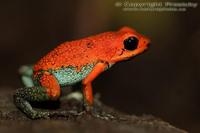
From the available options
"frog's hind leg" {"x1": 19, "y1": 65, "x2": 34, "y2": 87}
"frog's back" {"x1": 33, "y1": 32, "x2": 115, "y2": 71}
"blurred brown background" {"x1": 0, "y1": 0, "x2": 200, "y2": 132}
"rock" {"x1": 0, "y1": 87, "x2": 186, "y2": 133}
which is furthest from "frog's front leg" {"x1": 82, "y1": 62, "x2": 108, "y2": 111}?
"blurred brown background" {"x1": 0, "y1": 0, "x2": 200, "y2": 132}

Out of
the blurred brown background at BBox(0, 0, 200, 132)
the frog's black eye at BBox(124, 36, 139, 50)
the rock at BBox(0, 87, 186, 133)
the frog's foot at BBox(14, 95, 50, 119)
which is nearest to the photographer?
the rock at BBox(0, 87, 186, 133)

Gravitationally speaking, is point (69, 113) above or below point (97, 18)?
below

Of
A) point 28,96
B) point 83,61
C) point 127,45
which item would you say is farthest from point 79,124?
point 127,45

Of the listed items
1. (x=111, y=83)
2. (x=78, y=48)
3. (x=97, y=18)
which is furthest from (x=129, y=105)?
(x=78, y=48)

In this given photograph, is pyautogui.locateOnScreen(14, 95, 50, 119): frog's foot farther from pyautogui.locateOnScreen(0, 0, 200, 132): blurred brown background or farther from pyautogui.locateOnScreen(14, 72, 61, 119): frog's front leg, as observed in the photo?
pyautogui.locateOnScreen(0, 0, 200, 132): blurred brown background

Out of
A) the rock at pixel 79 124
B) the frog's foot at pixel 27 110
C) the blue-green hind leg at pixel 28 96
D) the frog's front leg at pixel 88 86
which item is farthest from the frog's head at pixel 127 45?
the frog's foot at pixel 27 110

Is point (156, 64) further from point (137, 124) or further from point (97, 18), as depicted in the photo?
point (137, 124)
